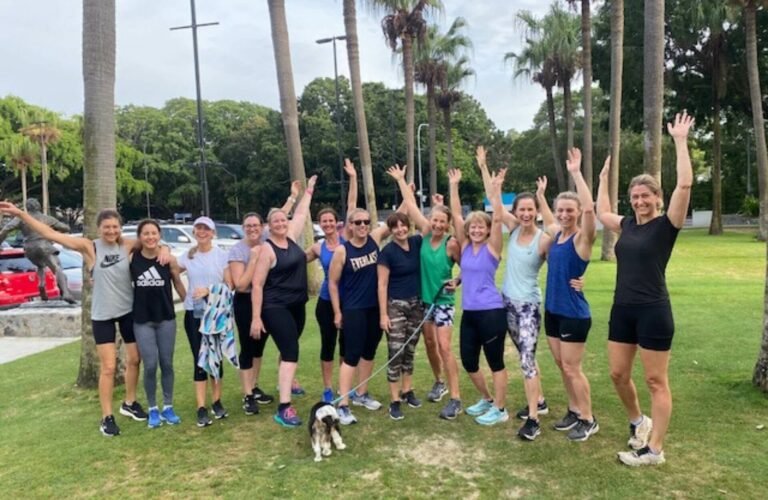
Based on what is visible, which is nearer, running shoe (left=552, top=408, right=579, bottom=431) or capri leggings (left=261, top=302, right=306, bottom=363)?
running shoe (left=552, top=408, right=579, bottom=431)

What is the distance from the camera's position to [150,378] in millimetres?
4883

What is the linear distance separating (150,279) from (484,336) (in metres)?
2.68

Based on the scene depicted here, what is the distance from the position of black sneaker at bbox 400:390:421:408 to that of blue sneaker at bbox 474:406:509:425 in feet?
2.03

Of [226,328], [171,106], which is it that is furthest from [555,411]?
[171,106]

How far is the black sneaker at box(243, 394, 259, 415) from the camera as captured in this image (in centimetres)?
518

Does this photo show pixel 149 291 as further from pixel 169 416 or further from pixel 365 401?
pixel 365 401

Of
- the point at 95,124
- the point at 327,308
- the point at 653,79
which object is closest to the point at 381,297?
the point at 327,308

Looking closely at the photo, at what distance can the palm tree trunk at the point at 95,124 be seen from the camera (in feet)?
20.3

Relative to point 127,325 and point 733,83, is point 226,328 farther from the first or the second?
point 733,83

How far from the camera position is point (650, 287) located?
3.61m

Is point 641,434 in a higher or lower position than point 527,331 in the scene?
lower

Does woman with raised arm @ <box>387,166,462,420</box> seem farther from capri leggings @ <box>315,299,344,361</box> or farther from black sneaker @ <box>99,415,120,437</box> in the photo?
black sneaker @ <box>99,415,120,437</box>

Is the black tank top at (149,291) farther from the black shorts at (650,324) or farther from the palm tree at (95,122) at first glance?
the black shorts at (650,324)

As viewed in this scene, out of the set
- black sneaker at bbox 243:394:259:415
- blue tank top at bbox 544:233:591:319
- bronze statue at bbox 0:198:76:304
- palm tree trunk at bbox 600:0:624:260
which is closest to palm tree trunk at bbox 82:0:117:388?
black sneaker at bbox 243:394:259:415
